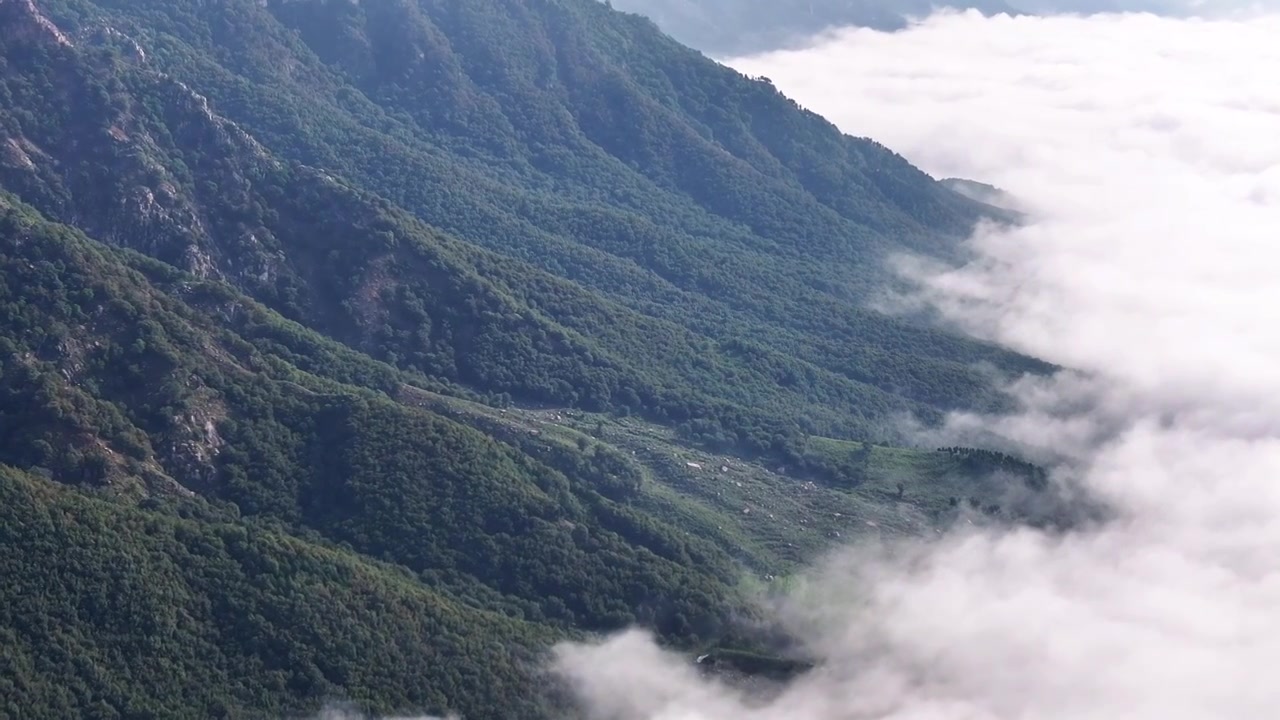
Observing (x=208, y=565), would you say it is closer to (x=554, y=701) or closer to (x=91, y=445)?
(x=91, y=445)

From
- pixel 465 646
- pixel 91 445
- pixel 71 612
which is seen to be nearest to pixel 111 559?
pixel 71 612

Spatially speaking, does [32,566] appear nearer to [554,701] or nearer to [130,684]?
[130,684]

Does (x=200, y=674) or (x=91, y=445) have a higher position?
(x=91, y=445)

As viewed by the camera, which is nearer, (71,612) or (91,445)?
(71,612)

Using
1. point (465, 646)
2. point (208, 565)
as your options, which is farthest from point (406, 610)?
point (208, 565)

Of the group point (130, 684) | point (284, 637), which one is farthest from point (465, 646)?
point (130, 684)

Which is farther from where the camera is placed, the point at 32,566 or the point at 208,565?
the point at 208,565

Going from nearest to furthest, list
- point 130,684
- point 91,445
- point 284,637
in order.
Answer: point 130,684, point 284,637, point 91,445

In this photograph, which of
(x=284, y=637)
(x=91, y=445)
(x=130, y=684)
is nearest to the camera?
(x=130, y=684)

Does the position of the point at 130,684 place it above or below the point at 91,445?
below
